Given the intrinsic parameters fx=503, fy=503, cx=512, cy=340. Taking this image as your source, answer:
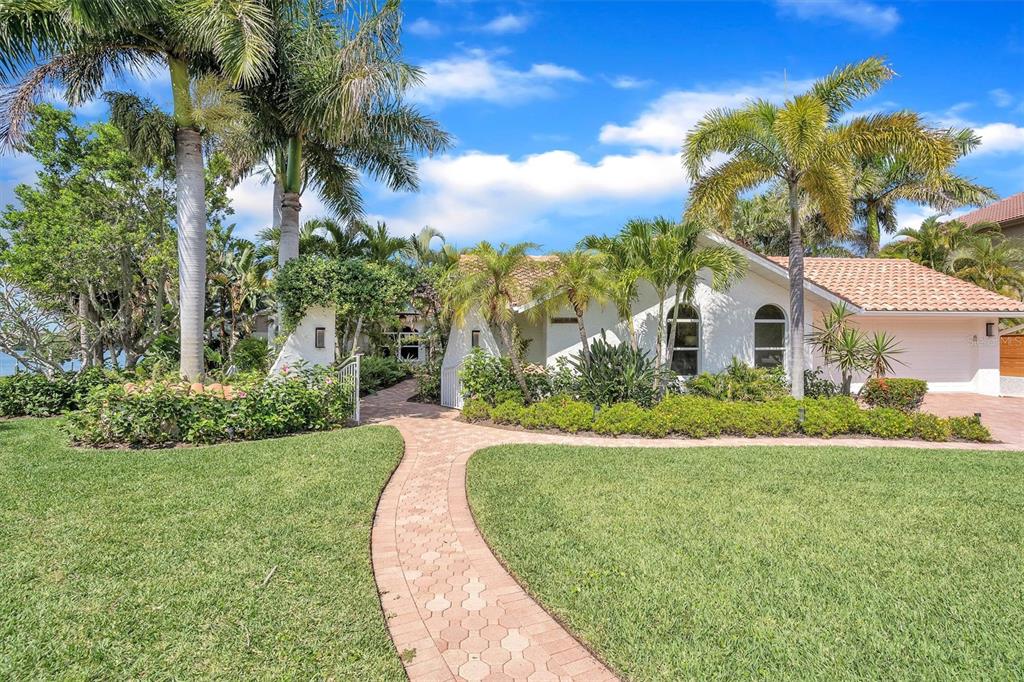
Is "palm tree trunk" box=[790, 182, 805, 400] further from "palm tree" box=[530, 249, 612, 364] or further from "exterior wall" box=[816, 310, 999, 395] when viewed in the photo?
"exterior wall" box=[816, 310, 999, 395]

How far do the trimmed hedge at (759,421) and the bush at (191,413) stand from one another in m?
5.59

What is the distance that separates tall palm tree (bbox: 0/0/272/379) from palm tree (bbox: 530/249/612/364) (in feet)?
25.5

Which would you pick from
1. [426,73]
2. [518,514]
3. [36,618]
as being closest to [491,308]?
[426,73]

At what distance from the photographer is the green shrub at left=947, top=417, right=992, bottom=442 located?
34.4 ft

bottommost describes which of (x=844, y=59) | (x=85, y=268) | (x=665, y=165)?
(x=85, y=268)

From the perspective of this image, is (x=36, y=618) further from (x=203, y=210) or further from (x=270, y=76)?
(x=270, y=76)

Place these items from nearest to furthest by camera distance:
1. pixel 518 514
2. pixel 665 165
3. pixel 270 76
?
pixel 518 514 < pixel 270 76 < pixel 665 165

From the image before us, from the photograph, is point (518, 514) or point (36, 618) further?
point (518, 514)

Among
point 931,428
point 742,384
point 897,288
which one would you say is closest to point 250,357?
point 742,384

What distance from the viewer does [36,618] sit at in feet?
12.3

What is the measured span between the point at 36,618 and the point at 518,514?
4.22 m

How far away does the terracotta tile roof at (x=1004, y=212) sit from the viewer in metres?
31.8

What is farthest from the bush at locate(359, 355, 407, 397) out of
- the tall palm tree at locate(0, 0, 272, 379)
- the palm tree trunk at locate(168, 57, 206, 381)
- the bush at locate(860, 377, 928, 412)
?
the bush at locate(860, 377, 928, 412)

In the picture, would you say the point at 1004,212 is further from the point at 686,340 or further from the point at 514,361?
the point at 514,361
